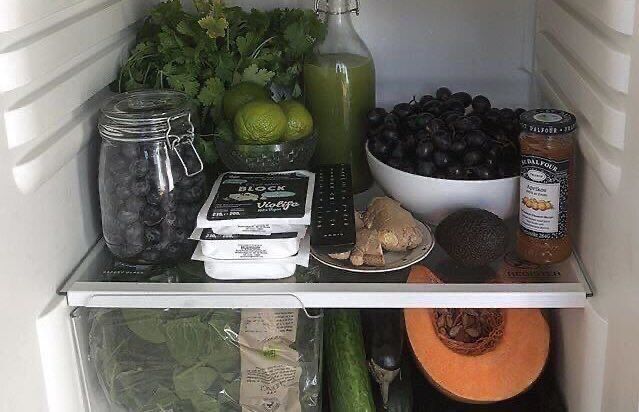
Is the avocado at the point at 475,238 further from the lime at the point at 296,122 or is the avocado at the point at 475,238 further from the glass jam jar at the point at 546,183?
the lime at the point at 296,122

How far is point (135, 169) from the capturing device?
1.11 meters

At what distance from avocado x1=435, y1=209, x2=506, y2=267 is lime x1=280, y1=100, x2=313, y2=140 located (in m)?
0.27

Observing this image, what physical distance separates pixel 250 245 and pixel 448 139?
0.33m

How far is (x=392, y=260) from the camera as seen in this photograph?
1.14 meters

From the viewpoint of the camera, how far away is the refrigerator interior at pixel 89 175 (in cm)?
90

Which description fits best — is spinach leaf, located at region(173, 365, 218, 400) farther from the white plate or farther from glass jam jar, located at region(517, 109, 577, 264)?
glass jam jar, located at region(517, 109, 577, 264)

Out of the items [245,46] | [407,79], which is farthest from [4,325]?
[407,79]

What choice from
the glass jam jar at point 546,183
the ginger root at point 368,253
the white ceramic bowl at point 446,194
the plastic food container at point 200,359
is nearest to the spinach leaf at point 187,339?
the plastic food container at point 200,359

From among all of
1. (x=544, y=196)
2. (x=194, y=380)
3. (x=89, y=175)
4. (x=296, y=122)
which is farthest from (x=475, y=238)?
(x=89, y=175)

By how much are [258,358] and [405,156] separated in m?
0.37

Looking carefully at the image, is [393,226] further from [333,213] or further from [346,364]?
[346,364]

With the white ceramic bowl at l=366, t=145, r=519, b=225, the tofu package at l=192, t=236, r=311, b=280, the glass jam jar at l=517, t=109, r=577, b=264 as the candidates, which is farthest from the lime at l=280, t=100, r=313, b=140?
the glass jam jar at l=517, t=109, r=577, b=264

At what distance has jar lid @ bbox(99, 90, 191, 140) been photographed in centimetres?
110

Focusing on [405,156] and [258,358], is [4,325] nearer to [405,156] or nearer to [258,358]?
[258,358]
